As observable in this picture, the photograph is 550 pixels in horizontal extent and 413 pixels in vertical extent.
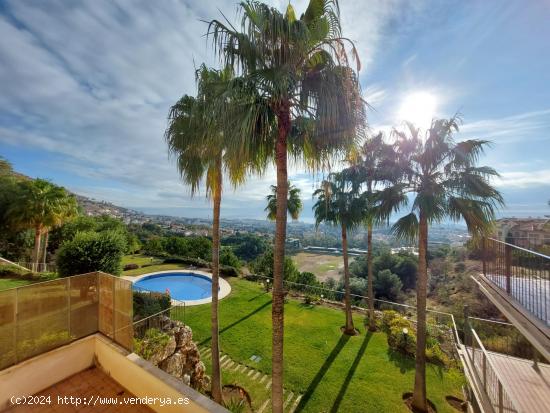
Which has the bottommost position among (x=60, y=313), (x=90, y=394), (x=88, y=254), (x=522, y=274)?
(x=90, y=394)

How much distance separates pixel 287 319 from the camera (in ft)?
37.4

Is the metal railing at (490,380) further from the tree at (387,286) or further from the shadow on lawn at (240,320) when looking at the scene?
the tree at (387,286)

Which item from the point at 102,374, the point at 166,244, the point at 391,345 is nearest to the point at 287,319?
the point at 391,345

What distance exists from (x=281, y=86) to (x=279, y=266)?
2.58 meters

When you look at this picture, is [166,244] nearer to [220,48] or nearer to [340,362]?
[340,362]

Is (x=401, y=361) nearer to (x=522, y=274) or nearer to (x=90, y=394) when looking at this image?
(x=522, y=274)

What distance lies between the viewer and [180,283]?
19.2m

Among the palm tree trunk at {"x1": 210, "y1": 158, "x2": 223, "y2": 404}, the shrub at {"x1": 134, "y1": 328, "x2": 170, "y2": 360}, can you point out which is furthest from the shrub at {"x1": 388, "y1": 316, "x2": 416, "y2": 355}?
the shrub at {"x1": 134, "y1": 328, "x2": 170, "y2": 360}

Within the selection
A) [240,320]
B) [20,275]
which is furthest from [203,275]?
[20,275]

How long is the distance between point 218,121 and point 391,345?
10430 millimetres

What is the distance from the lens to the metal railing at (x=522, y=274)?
3.46 m

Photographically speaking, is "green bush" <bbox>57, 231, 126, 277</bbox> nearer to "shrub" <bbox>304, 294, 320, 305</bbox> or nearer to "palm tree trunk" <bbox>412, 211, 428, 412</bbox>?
"shrub" <bbox>304, 294, 320, 305</bbox>

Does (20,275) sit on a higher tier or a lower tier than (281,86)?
lower

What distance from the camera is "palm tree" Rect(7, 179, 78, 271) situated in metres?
12.8
